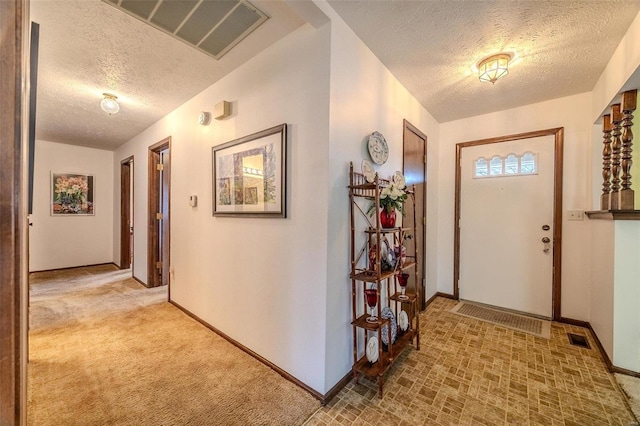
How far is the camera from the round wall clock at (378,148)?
6.39 ft

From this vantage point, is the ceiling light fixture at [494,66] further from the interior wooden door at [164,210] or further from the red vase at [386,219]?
the interior wooden door at [164,210]

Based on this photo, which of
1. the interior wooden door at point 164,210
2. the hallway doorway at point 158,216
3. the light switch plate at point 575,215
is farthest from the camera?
the interior wooden door at point 164,210

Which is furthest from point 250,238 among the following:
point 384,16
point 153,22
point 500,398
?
point 500,398

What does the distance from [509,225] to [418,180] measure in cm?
123

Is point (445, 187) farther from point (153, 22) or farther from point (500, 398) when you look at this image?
point (153, 22)

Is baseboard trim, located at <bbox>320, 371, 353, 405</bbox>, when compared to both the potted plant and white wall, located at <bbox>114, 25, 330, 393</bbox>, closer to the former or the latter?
white wall, located at <bbox>114, 25, 330, 393</bbox>

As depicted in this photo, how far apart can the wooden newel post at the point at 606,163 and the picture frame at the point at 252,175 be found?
2729 mm

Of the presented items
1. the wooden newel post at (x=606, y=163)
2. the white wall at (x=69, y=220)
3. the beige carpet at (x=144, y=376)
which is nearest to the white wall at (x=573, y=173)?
the wooden newel post at (x=606, y=163)

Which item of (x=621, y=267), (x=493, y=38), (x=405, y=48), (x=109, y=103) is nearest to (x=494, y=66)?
(x=493, y=38)


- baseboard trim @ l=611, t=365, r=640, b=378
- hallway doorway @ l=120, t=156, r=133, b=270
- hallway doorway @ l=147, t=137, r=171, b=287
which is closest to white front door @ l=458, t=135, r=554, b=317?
baseboard trim @ l=611, t=365, r=640, b=378

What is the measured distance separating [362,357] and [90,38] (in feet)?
9.88

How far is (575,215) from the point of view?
265cm

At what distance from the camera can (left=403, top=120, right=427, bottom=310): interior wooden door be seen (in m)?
2.65

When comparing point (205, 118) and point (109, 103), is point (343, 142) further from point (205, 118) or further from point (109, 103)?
point (109, 103)
